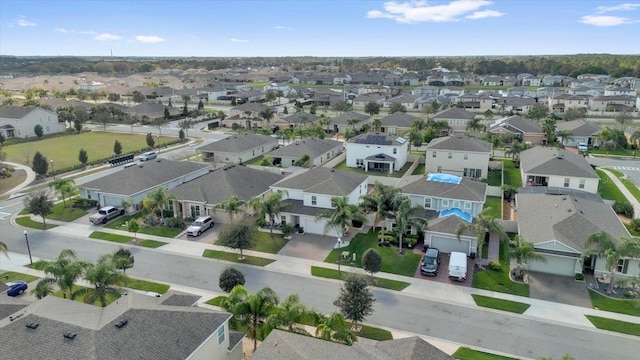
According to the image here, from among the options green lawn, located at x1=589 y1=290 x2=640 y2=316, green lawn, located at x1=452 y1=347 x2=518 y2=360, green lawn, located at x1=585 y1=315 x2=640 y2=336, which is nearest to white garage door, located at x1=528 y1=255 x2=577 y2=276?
green lawn, located at x1=589 y1=290 x2=640 y2=316

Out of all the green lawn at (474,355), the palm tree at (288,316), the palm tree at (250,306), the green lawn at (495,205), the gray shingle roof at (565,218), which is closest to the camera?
the palm tree at (288,316)

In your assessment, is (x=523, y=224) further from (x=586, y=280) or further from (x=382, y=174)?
(x=382, y=174)

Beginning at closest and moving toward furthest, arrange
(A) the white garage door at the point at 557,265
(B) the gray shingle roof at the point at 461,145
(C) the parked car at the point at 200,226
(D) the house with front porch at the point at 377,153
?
(A) the white garage door at the point at 557,265 → (C) the parked car at the point at 200,226 → (B) the gray shingle roof at the point at 461,145 → (D) the house with front porch at the point at 377,153

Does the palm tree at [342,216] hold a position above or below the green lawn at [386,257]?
above

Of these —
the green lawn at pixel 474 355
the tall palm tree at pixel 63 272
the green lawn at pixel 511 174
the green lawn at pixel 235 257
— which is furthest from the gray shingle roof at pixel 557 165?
A: the tall palm tree at pixel 63 272

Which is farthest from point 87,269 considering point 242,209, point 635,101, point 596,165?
point 635,101

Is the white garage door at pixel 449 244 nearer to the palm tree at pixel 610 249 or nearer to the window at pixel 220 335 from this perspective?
the palm tree at pixel 610 249
